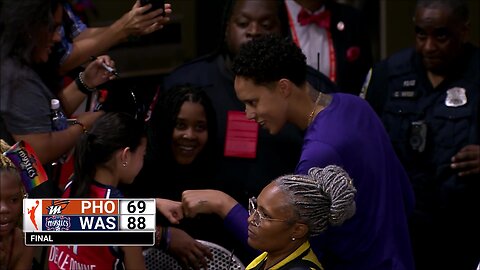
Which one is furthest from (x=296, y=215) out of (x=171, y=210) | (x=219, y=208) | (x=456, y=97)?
(x=456, y=97)

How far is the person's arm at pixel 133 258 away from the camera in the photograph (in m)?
3.80

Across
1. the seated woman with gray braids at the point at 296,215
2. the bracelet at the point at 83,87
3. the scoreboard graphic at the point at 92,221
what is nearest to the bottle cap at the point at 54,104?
the bracelet at the point at 83,87

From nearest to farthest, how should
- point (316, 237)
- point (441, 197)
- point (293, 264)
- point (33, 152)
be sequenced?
point (293, 264) → point (316, 237) → point (33, 152) → point (441, 197)

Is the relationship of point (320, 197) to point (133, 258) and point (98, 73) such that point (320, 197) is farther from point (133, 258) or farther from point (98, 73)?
point (98, 73)

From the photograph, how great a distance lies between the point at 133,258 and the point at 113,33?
88 cm

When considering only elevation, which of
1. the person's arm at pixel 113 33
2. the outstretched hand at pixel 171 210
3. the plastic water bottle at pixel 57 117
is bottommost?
the outstretched hand at pixel 171 210

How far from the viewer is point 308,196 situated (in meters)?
3.41

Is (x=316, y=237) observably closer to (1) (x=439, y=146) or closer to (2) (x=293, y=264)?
(2) (x=293, y=264)

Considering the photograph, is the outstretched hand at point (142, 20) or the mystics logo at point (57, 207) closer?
the mystics logo at point (57, 207)

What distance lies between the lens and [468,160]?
484 centimetres

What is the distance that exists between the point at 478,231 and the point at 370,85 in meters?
0.82

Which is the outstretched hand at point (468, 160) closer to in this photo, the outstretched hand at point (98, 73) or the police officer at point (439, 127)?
the police officer at point (439, 127)

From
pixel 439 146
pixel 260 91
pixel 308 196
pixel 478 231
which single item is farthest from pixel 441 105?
pixel 308 196

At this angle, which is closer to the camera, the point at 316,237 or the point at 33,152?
the point at 316,237
